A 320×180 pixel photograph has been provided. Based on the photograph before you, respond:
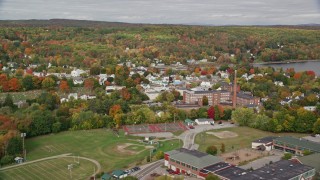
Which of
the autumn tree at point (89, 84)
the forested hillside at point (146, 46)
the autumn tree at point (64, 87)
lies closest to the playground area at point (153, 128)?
the autumn tree at point (64, 87)

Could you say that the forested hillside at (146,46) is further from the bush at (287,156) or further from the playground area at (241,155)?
the bush at (287,156)

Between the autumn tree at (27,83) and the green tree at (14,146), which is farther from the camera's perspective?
the autumn tree at (27,83)

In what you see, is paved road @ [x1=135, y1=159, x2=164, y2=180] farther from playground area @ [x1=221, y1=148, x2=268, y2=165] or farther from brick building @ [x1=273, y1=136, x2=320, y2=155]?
brick building @ [x1=273, y1=136, x2=320, y2=155]

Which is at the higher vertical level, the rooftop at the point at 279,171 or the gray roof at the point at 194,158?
the rooftop at the point at 279,171

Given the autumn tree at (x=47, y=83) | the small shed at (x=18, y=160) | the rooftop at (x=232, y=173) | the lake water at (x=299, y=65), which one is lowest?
the small shed at (x=18, y=160)

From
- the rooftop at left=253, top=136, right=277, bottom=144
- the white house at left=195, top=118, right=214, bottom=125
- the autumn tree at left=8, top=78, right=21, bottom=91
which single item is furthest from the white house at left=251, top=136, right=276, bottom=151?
the autumn tree at left=8, top=78, right=21, bottom=91

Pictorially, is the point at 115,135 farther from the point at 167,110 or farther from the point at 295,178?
the point at 295,178
